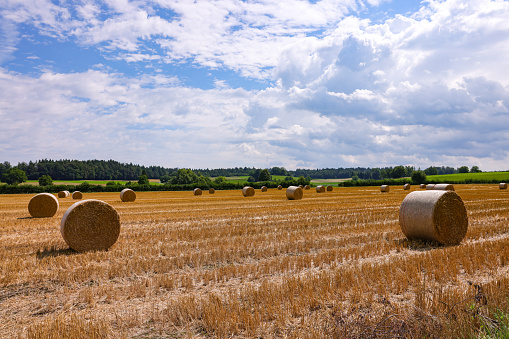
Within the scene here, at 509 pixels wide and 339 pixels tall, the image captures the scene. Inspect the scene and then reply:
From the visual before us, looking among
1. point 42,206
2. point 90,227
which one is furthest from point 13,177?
point 90,227

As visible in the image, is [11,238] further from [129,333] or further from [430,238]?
[430,238]

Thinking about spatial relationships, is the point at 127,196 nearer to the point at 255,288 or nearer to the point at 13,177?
the point at 255,288

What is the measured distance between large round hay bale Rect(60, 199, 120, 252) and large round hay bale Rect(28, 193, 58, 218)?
1153 centimetres

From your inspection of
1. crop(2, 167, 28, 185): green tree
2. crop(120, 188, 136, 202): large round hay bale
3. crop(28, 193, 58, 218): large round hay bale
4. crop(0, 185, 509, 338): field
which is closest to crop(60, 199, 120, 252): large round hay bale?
crop(0, 185, 509, 338): field

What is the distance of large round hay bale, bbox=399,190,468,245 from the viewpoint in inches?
408

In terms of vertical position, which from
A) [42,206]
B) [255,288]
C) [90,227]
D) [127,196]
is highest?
[90,227]

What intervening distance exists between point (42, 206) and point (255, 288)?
18.7 metres

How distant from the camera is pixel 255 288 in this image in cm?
631

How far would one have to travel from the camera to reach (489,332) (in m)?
3.99

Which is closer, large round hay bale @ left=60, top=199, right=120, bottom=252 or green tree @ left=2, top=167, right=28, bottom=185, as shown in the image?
large round hay bale @ left=60, top=199, right=120, bottom=252

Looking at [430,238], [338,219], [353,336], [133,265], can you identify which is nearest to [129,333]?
[353,336]

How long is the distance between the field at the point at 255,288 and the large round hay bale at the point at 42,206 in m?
9.54

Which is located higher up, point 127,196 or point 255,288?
point 127,196

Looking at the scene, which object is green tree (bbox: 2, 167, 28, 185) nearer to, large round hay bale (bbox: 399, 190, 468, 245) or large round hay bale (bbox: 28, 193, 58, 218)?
large round hay bale (bbox: 28, 193, 58, 218)
